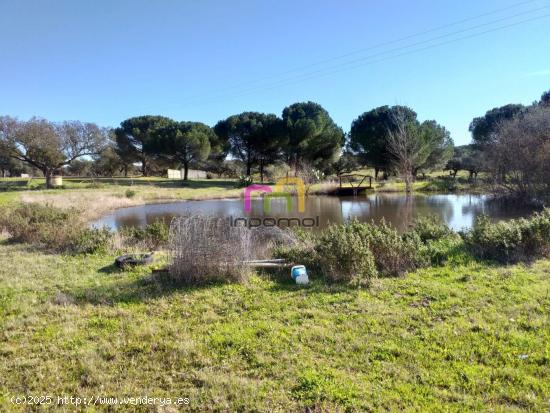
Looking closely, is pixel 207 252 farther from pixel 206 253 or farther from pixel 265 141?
pixel 265 141

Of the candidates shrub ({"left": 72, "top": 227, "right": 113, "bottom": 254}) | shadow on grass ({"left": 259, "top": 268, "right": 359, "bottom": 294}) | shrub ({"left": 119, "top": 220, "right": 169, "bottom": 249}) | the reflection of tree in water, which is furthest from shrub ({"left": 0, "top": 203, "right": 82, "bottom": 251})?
the reflection of tree in water

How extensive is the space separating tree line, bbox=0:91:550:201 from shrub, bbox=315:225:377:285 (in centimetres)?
2141

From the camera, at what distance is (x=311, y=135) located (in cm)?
3206

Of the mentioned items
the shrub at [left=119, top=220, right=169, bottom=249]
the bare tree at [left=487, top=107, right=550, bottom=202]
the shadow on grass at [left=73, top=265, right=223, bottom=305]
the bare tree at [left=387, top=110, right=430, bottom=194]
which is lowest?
the shadow on grass at [left=73, top=265, right=223, bottom=305]

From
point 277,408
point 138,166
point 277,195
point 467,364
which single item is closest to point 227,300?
point 277,408

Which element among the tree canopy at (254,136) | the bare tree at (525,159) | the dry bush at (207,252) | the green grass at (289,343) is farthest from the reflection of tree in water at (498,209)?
the tree canopy at (254,136)

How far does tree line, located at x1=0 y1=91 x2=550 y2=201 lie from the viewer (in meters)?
26.6

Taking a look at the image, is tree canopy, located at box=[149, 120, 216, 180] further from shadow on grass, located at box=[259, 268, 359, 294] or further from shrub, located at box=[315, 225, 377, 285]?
shrub, located at box=[315, 225, 377, 285]

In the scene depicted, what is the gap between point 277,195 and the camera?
2548 centimetres

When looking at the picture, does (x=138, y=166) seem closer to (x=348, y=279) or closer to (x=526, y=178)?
(x=526, y=178)

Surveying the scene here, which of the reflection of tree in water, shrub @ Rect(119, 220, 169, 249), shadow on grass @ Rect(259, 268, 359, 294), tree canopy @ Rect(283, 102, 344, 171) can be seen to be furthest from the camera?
tree canopy @ Rect(283, 102, 344, 171)

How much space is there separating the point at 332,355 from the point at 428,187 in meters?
26.4

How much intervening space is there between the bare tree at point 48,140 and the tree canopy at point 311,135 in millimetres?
16616

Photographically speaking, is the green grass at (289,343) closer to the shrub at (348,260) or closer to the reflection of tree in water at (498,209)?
the shrub at (348,260)
